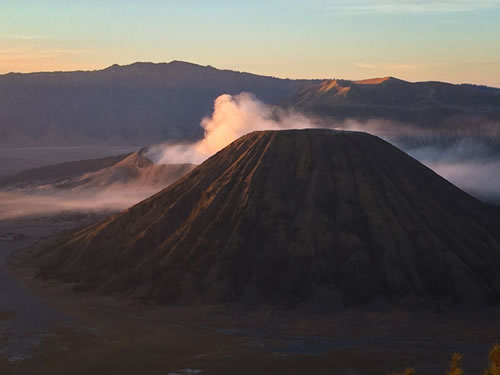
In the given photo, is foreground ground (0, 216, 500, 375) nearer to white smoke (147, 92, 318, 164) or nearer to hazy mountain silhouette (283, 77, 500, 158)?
white smoke (147, 92, 318, 164)

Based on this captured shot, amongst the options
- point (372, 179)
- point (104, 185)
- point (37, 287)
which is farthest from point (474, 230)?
point (104, 185)

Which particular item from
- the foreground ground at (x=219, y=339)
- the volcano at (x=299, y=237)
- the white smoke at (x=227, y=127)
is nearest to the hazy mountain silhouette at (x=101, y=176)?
the white smoke at (x=227, y=127)

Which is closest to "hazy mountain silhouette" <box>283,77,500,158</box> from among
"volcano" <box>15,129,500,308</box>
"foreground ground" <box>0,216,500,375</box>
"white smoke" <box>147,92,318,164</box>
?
"white smoke" <box>147,92,318,164</box>

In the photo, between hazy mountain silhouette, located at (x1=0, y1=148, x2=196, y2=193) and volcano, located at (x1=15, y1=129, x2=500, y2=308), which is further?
hazy mountain silhouette, located at (x1=0, y1=148, x2=196, y2=193)

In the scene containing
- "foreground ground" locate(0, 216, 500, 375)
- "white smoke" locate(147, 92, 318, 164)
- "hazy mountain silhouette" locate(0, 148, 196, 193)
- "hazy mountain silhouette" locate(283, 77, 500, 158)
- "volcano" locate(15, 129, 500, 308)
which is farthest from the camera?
"hazy mountain silhouette" locate(283, 77, 500, 158)

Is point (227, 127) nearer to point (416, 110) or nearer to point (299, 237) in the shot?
point (416, 110)

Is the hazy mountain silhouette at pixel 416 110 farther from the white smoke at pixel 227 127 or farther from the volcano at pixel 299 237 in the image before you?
the volcano at pixel 299 237

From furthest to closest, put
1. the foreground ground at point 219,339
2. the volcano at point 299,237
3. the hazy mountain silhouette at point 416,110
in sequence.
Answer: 1. the hazy mountain silhouette at point 416,110
2. the volcano at point 299,237
3. the foreground ground at point 219,339
